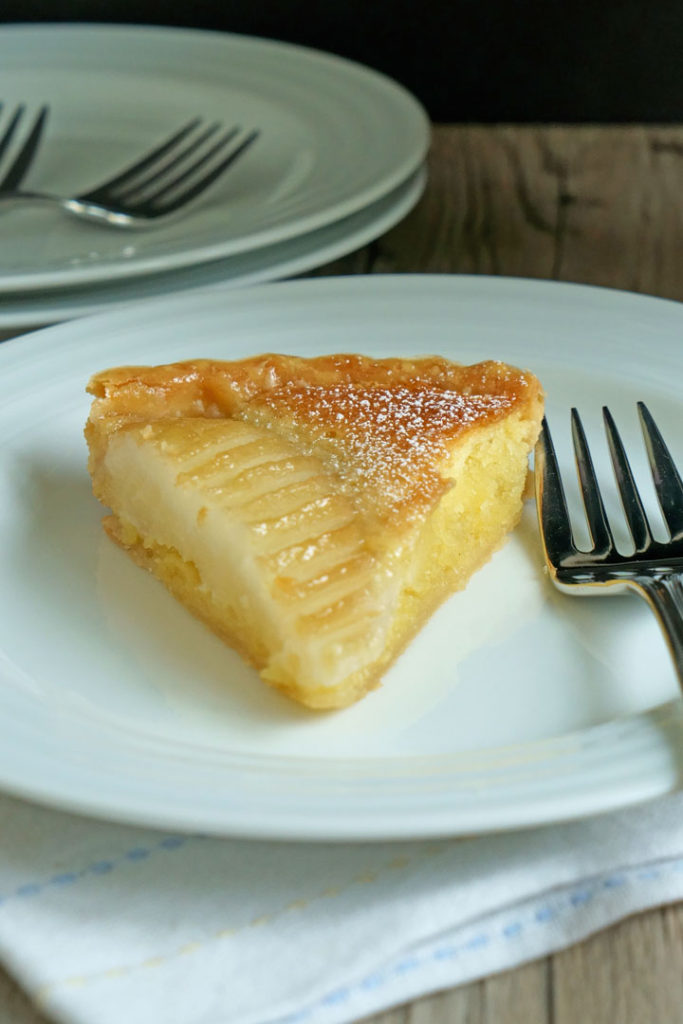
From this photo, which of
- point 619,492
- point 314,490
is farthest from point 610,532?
point 314,490

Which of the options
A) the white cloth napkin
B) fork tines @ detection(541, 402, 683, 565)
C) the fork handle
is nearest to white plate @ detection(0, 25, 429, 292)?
fork tines @ detection(541, 402, 683, 565)

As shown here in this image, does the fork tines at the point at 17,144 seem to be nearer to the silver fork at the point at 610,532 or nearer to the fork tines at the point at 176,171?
the fork tines at the point at 176,171

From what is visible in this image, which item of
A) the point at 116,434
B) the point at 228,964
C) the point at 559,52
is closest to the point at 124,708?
the point at 228,964

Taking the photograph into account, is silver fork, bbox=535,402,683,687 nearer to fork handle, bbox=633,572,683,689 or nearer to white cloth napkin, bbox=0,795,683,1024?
fork handle, bbox=633,572,683,689

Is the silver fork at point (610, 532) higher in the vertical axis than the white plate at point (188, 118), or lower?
lower

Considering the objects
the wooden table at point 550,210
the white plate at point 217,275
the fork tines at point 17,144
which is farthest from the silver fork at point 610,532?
the fork tines at point 17,144

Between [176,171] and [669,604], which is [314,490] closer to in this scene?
[669,604]
